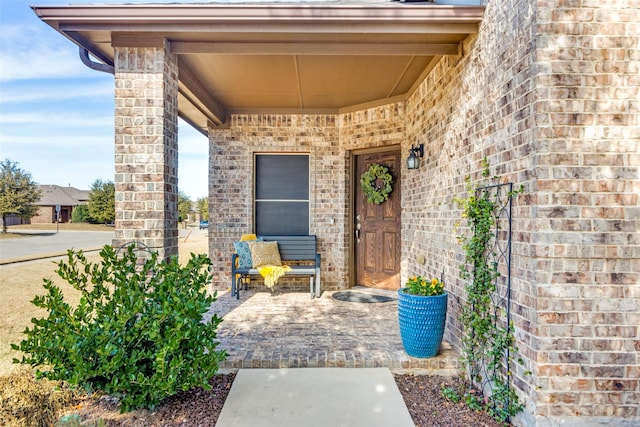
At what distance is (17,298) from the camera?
5684 millimetres

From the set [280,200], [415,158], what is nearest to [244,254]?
[280,200]

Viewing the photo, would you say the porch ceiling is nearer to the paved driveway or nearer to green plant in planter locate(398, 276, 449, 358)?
green plant in planter locate(398, 276, 449, 358)

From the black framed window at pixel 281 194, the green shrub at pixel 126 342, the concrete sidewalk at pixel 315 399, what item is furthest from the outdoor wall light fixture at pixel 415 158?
the green shrub at pixel 126 342

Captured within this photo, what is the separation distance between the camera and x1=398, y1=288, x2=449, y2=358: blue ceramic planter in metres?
2.66

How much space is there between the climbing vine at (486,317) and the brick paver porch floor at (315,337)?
36cm

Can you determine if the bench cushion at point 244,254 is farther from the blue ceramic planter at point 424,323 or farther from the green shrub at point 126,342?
the blue ceramic planter at point 424,323

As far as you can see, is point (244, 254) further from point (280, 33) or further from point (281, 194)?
point (280, 33)

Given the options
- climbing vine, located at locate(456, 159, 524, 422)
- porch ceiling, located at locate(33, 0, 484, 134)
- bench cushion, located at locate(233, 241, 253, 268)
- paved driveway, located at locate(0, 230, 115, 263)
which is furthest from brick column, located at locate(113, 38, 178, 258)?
paved driveway, located at locate(0, 230, 115, 263)

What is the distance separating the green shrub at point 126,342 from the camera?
197 centimetres

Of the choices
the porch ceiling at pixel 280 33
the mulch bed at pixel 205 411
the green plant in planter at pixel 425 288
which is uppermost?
the porch ceiling at pixel 280 33

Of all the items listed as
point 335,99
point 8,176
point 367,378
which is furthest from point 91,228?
point 367,378

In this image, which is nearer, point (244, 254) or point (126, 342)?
point (126, 342)

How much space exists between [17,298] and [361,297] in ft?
19.0

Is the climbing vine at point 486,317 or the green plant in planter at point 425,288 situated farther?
the green plant in planter at point 425,288
